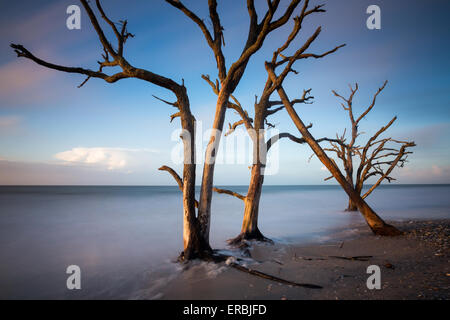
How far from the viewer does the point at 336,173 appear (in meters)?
6.32

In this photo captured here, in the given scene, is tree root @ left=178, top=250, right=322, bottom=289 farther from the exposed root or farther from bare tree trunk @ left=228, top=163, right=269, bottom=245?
bare tree trunk @ left=228, top=163, right=269, bottom=245

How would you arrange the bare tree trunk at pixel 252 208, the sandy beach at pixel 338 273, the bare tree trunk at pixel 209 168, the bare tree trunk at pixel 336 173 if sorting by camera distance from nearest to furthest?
the sandy beach at pixel 338 273, the bare tree trunk at pixel 209 168, the bare tree trunk at pixel 336 173, the bare tree trunk at pixel 252 208

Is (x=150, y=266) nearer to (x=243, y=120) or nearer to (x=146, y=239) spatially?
(x=146, y=239)

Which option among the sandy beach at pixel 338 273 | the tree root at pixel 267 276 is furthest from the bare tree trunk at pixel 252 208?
the tree root at pixel 267 276

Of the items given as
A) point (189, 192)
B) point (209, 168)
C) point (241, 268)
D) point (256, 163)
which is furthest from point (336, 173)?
point (189, 192)

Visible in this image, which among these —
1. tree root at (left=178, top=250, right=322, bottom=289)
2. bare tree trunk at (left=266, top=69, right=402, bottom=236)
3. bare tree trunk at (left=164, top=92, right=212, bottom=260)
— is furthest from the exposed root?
bare tree trunk at (left=266, top=69, right=402, bottom=236)

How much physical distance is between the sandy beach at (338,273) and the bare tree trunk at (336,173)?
0.35 metres

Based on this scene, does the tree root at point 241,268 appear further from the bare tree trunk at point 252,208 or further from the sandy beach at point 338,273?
the bare tree trunk at point 252,208

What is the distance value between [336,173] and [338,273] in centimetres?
298

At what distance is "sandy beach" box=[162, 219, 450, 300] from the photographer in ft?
10.8

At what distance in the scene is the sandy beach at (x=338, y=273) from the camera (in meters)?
3.30

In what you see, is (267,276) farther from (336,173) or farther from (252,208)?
(336,173)
